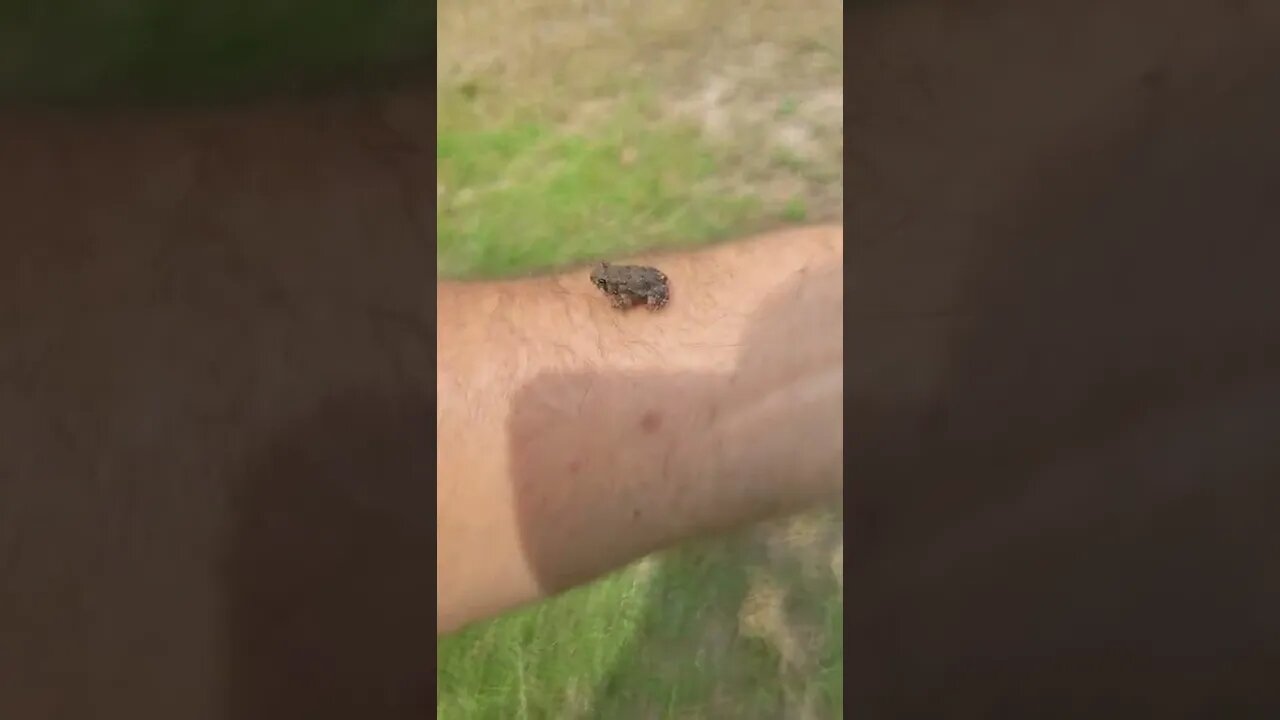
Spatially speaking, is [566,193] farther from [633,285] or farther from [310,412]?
[310,412]

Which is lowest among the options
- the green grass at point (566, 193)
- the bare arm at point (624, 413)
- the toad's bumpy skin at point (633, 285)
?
the bare arm at point (624, 413)

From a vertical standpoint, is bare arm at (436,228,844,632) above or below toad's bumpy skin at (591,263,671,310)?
below

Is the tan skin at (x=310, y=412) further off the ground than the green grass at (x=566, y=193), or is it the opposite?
the green grass at (x=566, y=193)

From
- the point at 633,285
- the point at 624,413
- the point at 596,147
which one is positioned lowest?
the point at 624,413

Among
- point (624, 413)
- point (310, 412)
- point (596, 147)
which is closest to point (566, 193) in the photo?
point (596, 147)

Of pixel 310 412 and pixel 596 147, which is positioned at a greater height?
pixel 596 147

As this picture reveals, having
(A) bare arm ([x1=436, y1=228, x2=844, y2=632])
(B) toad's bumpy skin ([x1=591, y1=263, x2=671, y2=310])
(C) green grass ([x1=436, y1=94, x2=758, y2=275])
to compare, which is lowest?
(A) bare arm ([x1=436, y1=228, x2=844, y2=632])
